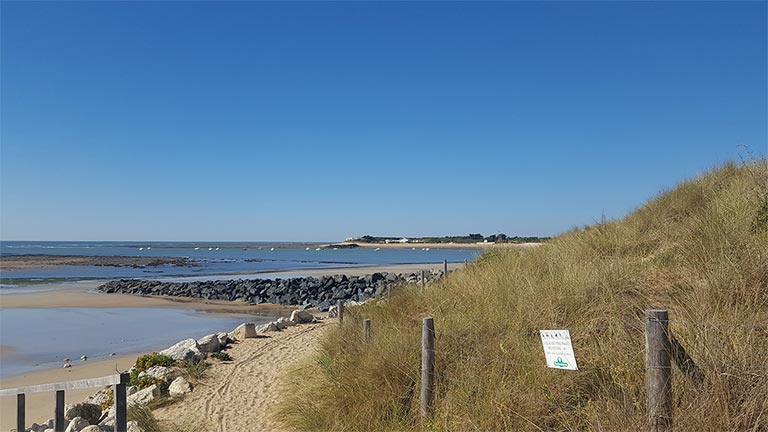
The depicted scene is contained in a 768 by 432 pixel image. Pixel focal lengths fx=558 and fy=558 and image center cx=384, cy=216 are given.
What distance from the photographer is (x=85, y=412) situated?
30.4 feet

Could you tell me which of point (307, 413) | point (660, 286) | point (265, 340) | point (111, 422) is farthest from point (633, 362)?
point (265, 340)

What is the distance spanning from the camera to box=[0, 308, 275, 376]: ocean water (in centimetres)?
1555

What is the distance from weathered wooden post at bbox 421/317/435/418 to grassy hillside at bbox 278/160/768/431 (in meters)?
0.12

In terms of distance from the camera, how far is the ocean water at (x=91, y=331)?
15547 mm

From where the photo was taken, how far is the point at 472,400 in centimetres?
568

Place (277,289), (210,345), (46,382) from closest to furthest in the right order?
1. (46,382)
2. (210,345)
3. (277,289)

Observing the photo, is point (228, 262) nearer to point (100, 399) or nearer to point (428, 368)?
point (100, 399)

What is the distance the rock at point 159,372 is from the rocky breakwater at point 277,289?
644 inches

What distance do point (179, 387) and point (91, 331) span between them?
38.9 ft

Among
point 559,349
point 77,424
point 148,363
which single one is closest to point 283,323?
point 148,363

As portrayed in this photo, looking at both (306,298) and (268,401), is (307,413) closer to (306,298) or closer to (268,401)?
(268,401)

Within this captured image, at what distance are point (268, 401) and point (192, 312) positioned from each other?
59.2 ft

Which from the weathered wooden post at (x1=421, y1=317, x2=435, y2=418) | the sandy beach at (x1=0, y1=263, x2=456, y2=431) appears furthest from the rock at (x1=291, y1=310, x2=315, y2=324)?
the weathered wooden post at (x1=421, y1=317, x2=435, y2=418)

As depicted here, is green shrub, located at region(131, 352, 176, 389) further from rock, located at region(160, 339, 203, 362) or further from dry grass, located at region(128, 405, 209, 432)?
dry grass, located at region(128, 405, 209, 432)
